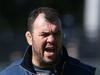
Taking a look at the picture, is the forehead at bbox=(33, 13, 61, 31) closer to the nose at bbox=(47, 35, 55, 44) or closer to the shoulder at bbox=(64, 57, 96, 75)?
the nose at bbox=(47, 35, 55, 44)

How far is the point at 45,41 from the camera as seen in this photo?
4.46 m

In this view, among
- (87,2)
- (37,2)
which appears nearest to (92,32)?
(87,2)

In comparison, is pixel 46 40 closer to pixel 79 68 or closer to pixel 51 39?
pixel 51 39

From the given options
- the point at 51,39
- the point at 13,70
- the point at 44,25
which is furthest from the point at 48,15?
the point at 13,70

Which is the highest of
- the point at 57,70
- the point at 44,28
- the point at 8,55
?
the point at 44,28

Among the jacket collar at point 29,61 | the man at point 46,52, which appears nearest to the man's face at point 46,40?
the man at point 46,52

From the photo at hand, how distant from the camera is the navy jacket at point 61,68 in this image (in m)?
4.57

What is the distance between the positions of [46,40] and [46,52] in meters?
0.09

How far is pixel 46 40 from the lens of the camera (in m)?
4.46

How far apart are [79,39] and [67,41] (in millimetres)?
957

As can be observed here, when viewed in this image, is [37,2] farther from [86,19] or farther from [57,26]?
[57,26]

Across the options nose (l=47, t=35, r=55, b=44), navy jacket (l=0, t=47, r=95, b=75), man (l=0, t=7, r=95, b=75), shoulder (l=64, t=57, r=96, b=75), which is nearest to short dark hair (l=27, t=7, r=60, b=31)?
man (l=0, t=7, r=95, b=75)

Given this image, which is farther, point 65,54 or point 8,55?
point 8,55

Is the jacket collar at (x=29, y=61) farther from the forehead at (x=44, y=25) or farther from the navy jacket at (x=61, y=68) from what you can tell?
the forehead at (x=44, y=25)
